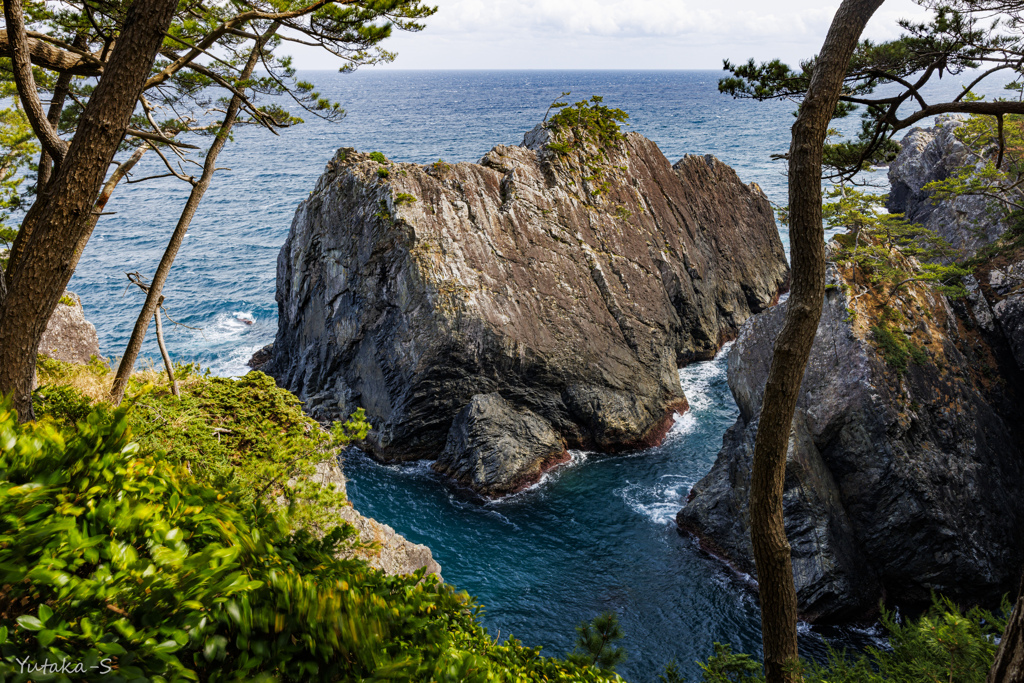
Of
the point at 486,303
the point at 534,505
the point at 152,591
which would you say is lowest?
the point at 534,505

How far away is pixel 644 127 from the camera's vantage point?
101m

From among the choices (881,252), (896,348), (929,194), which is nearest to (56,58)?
(896,348)

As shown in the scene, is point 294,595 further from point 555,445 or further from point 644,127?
point 644,127

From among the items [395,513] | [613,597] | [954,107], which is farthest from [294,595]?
[395,513]

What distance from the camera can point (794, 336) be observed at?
21.4ft

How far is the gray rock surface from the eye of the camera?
65.8 ft

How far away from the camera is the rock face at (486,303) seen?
21.4 meters

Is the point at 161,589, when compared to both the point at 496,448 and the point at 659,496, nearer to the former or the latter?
the point at 496,448

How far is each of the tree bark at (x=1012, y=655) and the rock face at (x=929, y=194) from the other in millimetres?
24866

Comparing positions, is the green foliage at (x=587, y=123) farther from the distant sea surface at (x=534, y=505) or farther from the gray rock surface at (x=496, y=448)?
the gray rock surface at (x=496, y=448)

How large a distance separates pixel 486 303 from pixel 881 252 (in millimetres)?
13960

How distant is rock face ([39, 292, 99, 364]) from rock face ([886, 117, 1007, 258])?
33.7 meters

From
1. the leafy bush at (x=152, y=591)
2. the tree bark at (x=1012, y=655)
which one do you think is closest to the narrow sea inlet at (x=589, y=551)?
the tree bark at (x=1012, y=655)

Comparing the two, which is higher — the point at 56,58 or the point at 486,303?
the point at 56,58
